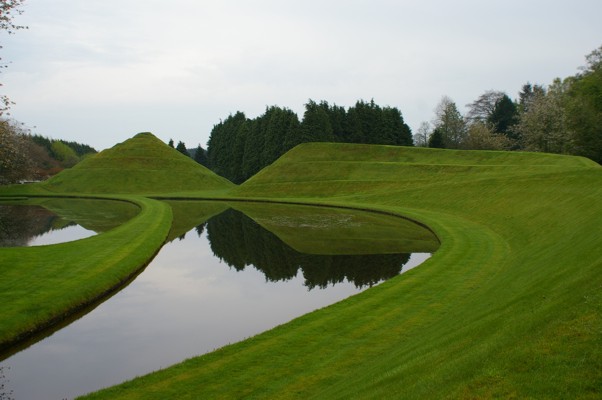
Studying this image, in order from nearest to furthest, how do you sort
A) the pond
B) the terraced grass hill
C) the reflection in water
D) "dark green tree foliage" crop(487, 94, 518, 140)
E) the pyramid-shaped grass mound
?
1. the pond
2. the reflection in water
3. the terraced grass hill
4. the pyramid-shaped grass mound
5. "dark green tree foliage" crop(487, 94, 518, 140)

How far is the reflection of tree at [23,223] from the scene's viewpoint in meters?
41.0

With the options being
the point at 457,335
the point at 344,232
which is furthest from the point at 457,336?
the point at 344,232

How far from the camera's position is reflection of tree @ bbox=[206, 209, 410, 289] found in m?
26.5

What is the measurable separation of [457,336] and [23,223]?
5252 cm

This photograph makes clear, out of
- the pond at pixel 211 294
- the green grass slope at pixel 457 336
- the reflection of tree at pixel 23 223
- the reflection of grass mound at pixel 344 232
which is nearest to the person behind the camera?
the green grass slope at pixel 457 336

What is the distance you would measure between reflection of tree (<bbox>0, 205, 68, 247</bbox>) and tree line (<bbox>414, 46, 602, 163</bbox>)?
71.5 m

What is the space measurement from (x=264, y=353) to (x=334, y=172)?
72.1 meters

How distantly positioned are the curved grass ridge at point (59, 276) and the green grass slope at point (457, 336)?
297 inches

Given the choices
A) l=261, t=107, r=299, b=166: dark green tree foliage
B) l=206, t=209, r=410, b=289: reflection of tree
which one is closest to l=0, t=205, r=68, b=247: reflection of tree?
l=206, t=209, r=410, b=289: reflection of tree

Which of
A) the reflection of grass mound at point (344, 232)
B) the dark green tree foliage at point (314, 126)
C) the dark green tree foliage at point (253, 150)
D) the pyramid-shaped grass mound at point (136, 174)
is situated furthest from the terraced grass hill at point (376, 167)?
the pyramid-shaped grass mound at point (136, 174)

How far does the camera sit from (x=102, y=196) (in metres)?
87.1

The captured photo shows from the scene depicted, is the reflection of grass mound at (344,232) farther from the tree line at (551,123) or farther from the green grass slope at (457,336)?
the tree line at (551,123)

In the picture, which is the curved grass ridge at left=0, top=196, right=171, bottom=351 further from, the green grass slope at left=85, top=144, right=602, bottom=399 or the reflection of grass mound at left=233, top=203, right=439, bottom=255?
the reflection of grass mound at left=233, top=203, right=439, bottom=255

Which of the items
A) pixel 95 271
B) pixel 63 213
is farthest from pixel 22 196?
pixel 95 271
